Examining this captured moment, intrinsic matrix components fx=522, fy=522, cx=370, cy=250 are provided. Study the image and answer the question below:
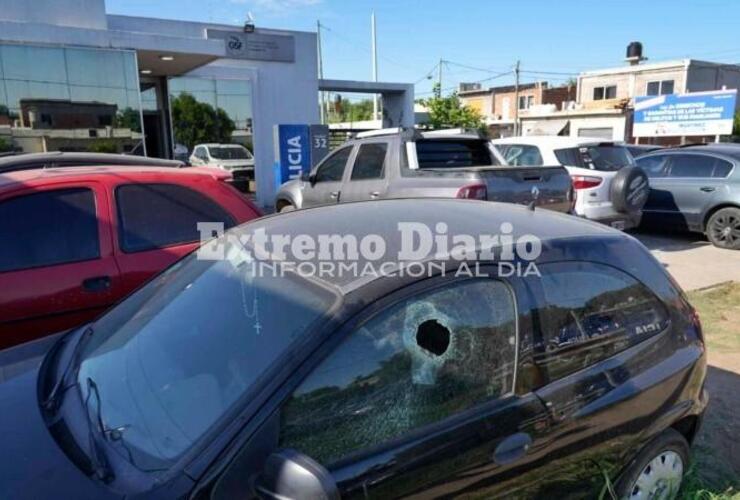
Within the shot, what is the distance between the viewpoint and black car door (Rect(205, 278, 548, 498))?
1.62 metres

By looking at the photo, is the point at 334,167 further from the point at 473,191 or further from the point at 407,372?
the point at 407,372

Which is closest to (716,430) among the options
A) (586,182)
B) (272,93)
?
(586,182)

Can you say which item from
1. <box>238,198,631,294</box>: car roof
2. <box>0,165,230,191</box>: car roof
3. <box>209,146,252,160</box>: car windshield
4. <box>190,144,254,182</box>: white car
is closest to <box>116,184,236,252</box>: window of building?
<box>0,165,230,191</box>: car roof

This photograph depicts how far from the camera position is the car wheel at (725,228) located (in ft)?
27.8

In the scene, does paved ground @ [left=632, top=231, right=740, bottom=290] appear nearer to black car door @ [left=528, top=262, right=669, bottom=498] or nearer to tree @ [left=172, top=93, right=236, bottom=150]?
black car door @ [left=528, top=262, right=669, bottom=498]

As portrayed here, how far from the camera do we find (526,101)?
48719 mm

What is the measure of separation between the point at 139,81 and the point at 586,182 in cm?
953

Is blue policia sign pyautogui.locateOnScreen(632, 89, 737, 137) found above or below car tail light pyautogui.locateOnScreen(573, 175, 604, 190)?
above

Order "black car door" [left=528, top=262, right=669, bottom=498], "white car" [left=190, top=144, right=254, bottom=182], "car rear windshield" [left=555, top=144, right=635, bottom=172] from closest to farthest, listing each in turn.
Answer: "black car door" [left=528, top=262, right=669, bottom=498] < "car rear windshield" [left=555, top=144, right=635, bottom=172] < "white car" [left=190, top=144, right=254, bottom=182]

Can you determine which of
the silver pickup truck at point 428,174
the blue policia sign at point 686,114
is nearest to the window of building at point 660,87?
the blue policia sign at point 686,114

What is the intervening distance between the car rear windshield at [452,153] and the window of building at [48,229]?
3.91 m

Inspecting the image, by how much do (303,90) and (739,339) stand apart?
471 inches

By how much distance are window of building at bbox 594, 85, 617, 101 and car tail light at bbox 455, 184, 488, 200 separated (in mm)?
36894

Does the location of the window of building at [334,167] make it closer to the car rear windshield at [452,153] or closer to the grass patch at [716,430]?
the car rear windshield at [452,153]
